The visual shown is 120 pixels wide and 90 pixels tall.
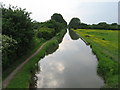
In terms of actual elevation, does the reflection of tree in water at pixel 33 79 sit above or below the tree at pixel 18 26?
below

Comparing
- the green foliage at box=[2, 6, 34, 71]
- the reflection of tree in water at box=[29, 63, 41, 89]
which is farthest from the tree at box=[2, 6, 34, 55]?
the reflection of tree in water at box=[29, 63, 41, 89]

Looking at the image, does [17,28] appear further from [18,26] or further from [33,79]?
[33,79]

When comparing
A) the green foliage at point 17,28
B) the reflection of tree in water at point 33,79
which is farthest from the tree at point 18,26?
the reflection of tree in water at point 33,79

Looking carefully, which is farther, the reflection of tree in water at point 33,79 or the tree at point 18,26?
the tree at point 18,26

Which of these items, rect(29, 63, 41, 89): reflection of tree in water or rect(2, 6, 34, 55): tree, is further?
rect(2, 6, 34, 55): tree

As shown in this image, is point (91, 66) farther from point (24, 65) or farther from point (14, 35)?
point (14, 35)

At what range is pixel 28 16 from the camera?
1802 cm

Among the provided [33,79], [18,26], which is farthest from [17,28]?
[33,79]

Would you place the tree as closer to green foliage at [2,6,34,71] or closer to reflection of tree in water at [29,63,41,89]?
green foliage at [2,6,34,71]

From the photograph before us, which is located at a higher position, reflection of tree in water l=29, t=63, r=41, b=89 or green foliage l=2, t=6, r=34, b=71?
green foliage l=2, t=6, r=34, b=71

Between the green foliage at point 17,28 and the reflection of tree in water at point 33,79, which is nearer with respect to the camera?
the reflection of tree in water at point 33,79

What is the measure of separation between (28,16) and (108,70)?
10.9 m

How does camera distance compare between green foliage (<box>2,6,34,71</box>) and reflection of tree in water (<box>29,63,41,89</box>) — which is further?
green foliage (<box>2,6,34,71</box>)

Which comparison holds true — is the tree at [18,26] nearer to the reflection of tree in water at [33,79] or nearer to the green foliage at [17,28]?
the green foliage at [17,28]
